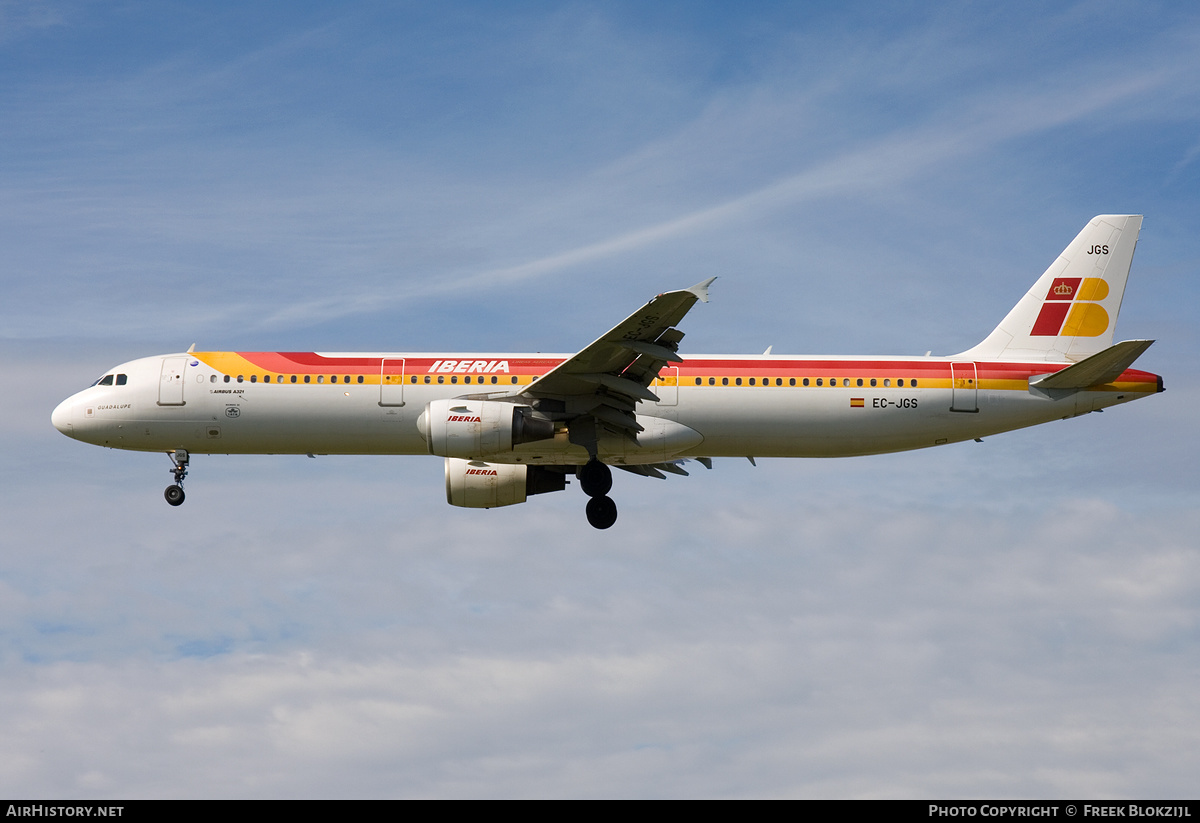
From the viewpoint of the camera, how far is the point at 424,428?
3088 centimetres

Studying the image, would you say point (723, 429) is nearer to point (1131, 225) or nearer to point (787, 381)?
point (787, 381)

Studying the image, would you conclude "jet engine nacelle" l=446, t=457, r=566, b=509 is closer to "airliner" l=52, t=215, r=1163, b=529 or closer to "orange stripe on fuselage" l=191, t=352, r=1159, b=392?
"airliner" l=52, t=215, r=1163, b=529

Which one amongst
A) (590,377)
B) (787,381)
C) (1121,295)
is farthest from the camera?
(1121,295)

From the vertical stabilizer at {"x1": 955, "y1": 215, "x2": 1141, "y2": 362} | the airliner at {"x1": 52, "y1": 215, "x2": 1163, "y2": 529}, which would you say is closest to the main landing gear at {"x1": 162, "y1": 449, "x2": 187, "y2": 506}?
the airliner at {"x1": 52, "y1": 215, "x2": 1163, "y2": 529}

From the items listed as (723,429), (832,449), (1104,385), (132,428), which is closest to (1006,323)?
(1104,385)

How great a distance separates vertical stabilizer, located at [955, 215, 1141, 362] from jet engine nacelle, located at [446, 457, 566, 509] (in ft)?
41.7

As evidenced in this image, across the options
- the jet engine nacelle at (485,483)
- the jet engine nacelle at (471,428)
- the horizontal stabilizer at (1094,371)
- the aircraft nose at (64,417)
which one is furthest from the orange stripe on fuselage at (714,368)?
the aircraft nose at (64,417)

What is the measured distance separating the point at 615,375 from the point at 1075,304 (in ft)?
45.2

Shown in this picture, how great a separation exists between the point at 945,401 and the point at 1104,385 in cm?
409

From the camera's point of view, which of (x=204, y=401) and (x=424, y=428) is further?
(x=204, y=401)

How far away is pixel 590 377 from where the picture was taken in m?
30.6
